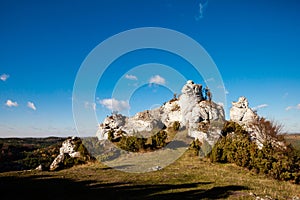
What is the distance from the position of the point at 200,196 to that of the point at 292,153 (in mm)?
16393

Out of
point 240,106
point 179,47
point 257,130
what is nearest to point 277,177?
point 257,130

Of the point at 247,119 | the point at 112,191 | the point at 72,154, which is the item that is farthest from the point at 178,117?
the point at 112,191

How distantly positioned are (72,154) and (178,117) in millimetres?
25303

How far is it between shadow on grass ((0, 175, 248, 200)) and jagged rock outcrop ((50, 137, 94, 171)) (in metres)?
17.8

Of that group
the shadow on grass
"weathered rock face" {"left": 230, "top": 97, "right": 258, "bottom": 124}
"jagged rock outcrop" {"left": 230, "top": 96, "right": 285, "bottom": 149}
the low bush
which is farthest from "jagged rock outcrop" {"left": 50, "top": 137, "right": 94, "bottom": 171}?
"weathered rock face" {"left": 230, "top": 97, "right": 258, "bottom": 124}

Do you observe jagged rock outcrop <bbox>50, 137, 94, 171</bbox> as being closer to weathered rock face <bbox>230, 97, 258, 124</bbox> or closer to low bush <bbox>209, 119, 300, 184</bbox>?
low bush <bbox>209, 119, 300, 184</bbox>

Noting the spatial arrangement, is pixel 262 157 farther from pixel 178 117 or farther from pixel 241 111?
pixel 178 117

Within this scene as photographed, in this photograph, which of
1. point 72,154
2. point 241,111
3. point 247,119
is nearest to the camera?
point 72,154

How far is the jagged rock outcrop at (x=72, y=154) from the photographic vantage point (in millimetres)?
36438

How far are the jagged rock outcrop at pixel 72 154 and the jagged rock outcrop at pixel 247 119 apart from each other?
25466 millimetres

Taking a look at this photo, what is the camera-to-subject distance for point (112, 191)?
17125mm

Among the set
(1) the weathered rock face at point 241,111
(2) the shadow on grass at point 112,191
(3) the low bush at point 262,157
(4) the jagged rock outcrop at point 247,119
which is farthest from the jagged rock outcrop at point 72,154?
(1) the weathered rock face at point 241,111

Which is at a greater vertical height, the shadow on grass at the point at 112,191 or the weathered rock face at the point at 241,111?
the weathered rock face at the point at 241,111

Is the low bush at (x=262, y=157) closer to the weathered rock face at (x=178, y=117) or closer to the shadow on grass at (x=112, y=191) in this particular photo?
the shadow on grass at (x=112, y=191)
